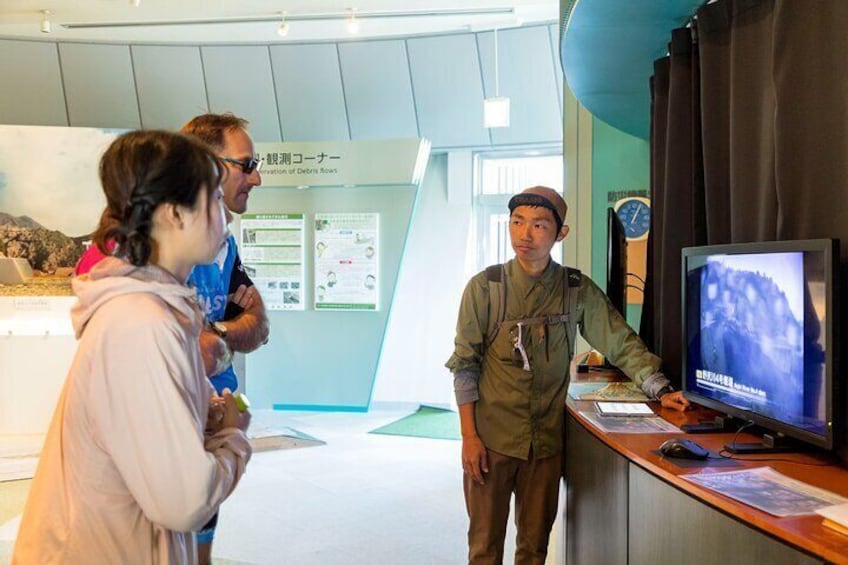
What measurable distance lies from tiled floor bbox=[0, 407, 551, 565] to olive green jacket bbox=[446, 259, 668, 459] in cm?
145

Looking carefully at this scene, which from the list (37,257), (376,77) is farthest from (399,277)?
(37,257)

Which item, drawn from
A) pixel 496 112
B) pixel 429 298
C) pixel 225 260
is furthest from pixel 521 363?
pixel 429 298

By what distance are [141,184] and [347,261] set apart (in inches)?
258

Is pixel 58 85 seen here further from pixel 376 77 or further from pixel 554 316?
pixel 554 316

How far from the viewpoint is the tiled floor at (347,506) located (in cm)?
377

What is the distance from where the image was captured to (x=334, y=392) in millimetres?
7676

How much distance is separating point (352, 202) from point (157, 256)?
6548 mm

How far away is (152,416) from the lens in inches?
41.2

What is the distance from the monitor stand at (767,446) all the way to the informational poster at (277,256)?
247 inches

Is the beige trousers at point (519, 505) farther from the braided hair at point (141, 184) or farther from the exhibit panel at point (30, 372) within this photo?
the exhibit panel at point (30, 372)

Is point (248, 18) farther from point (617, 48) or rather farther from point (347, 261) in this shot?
point (617, 48)

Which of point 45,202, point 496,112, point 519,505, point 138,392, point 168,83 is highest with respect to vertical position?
point 168,83

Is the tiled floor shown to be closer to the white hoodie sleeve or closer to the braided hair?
the white hoodie sleeve

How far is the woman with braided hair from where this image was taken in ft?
3.46
